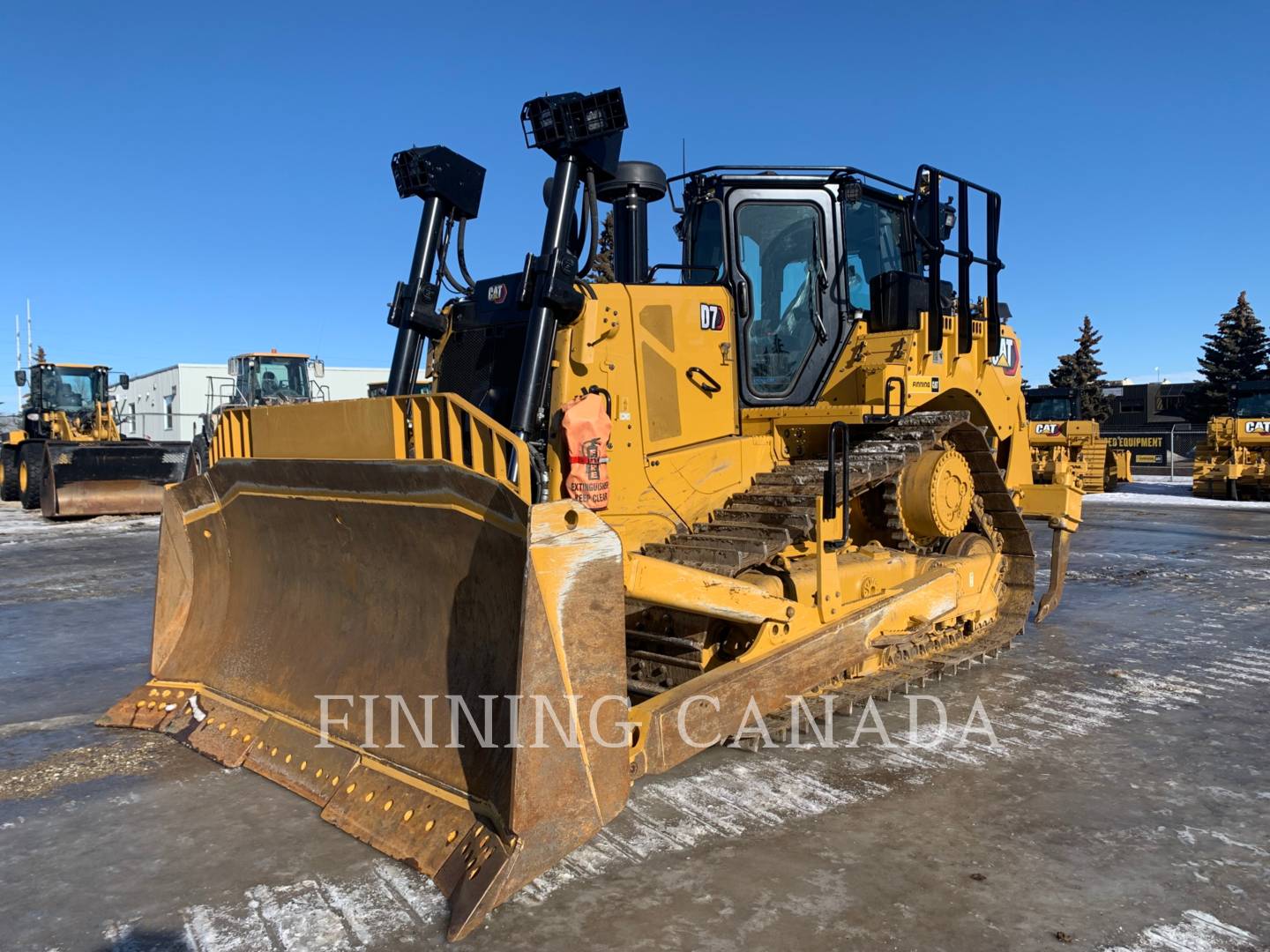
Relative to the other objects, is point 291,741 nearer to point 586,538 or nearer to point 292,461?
point 292,461

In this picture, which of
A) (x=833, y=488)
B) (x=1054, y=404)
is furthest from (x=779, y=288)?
(x=1054, y=404)

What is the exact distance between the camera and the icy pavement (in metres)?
2.99

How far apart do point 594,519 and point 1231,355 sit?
1866 inches

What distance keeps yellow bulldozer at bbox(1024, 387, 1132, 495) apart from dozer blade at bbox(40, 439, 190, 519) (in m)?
18.6

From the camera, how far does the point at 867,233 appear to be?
6.18 metres

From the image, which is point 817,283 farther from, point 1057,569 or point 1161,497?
point 1161,497

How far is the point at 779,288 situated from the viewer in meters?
5.88

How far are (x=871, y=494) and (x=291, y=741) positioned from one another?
384 cm

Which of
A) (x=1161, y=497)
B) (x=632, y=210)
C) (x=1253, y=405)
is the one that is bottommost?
(x=1161, y=497)

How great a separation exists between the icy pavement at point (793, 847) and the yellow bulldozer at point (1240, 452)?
17.0 metres

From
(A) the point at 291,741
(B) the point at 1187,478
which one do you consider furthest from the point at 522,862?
(B) the point at 1187,478

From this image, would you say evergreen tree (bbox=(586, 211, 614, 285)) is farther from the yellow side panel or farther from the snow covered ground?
the snow covered ground

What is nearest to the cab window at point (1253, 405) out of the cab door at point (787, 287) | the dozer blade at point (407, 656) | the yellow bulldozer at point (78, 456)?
the cab door at point (787, 287)

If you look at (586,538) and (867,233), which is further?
(867,233)
